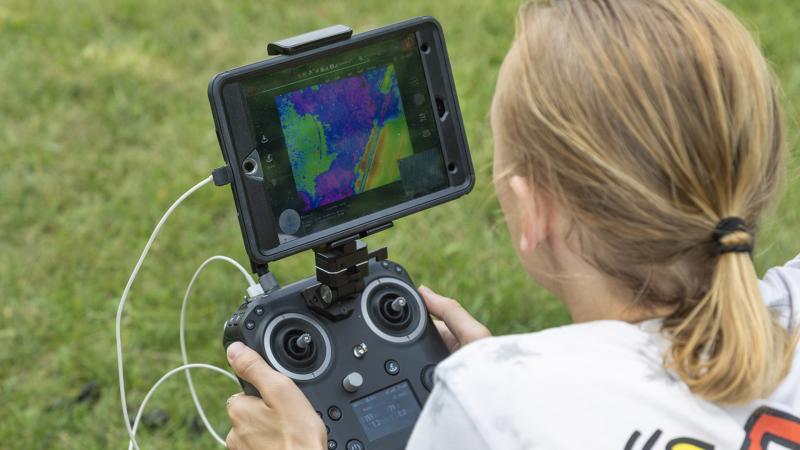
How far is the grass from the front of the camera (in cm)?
264

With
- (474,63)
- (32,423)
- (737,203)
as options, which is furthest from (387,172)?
(474,63)

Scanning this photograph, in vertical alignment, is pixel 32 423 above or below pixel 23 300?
below

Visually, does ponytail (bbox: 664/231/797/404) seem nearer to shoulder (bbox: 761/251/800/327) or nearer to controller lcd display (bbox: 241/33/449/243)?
shoulder (bbox: 761/251/800/327)

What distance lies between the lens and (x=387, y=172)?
1651 mm

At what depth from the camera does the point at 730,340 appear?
3.89 ft

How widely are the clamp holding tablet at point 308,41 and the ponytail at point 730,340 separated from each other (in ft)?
2.16

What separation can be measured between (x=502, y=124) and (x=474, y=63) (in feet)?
7.91

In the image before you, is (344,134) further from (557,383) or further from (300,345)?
(557,383)

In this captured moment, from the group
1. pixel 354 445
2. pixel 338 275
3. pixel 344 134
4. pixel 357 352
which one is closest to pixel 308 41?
pixel 344 134

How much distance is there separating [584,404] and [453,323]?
0.60 meters

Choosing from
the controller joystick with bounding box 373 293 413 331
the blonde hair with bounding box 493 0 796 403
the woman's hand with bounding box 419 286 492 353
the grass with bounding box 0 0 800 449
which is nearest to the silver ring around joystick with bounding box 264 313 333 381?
the controller joystick with bounding box 373 293 413 331

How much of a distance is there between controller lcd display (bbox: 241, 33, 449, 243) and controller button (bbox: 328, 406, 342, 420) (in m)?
0.28

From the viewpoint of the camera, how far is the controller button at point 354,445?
5.18 ft

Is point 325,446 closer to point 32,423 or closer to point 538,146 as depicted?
point 538,146
